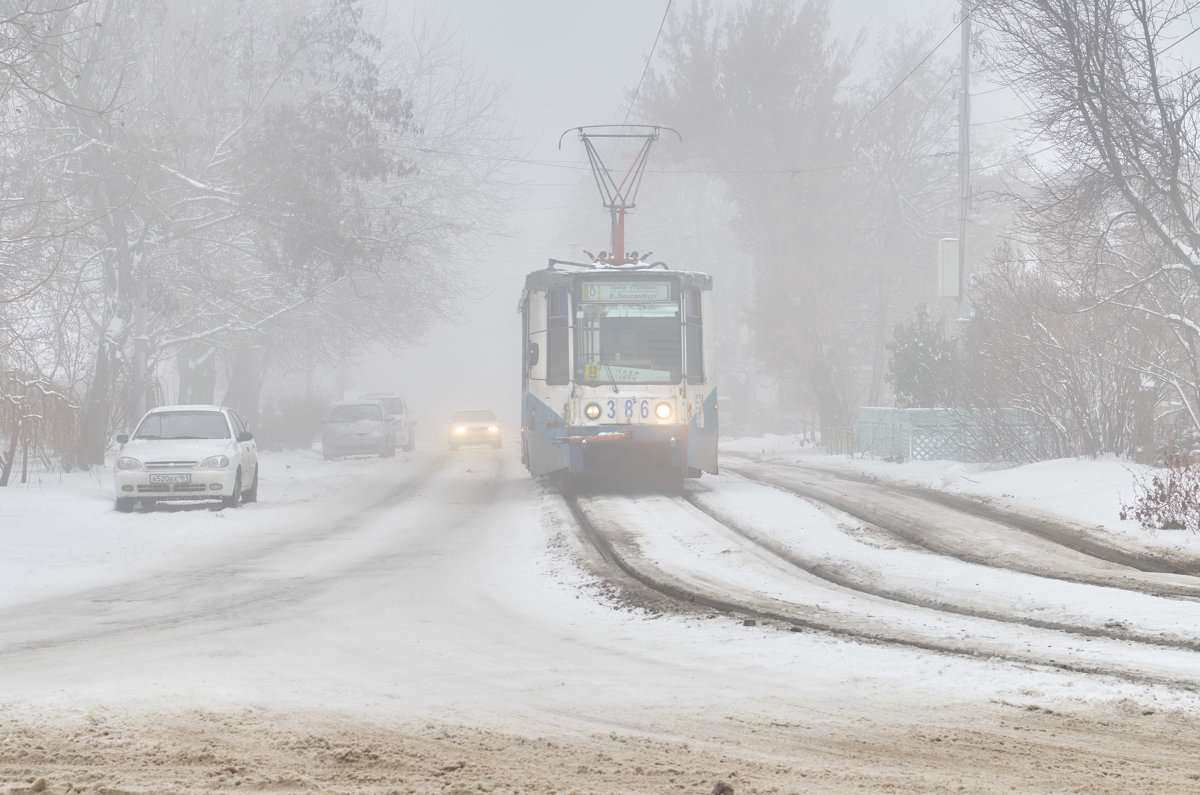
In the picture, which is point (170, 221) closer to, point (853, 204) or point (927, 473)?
point (927, 473)

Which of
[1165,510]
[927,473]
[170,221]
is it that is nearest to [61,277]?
[170,221]

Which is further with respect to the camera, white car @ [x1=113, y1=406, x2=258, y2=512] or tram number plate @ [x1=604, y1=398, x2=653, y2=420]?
tram number plate @ [x1=604, y1=398, x2=653, y2=420]

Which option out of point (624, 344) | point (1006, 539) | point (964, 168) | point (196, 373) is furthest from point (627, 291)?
point (196, 373)

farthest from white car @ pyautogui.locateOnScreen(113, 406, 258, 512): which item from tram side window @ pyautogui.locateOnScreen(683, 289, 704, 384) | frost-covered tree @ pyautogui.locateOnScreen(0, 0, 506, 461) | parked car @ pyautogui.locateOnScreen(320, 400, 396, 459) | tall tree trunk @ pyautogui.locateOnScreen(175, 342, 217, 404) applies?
tall tree trunk @ pyautogui.locateOnScreen(175, 342, 217, 404)

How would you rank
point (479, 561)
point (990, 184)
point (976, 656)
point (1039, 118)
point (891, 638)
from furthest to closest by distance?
point (990, 184), point (1039, 118), point (479, 561), point (891, 638), point (976, 656)

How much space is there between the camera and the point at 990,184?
192 feet

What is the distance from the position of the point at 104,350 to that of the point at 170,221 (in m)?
4.04

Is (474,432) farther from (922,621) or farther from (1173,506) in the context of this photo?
(922,621)

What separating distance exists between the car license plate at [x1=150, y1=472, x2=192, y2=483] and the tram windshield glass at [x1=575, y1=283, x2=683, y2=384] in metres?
5.98

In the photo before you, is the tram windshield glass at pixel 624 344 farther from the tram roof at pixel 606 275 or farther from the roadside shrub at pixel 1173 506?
the roadside shrub at pixel 1173 506

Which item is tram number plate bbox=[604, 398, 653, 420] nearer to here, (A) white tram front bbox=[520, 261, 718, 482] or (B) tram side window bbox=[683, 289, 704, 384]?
(A) white tram front bbox=[520, 261, 718, 482]

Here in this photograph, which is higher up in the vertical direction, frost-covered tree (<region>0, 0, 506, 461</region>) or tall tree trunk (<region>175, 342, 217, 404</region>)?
frost-covered tree (<region>0, 0, 506, 461</region>)

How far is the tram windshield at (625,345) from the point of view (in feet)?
68.0

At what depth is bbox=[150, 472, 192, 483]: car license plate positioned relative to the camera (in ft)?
63.3
